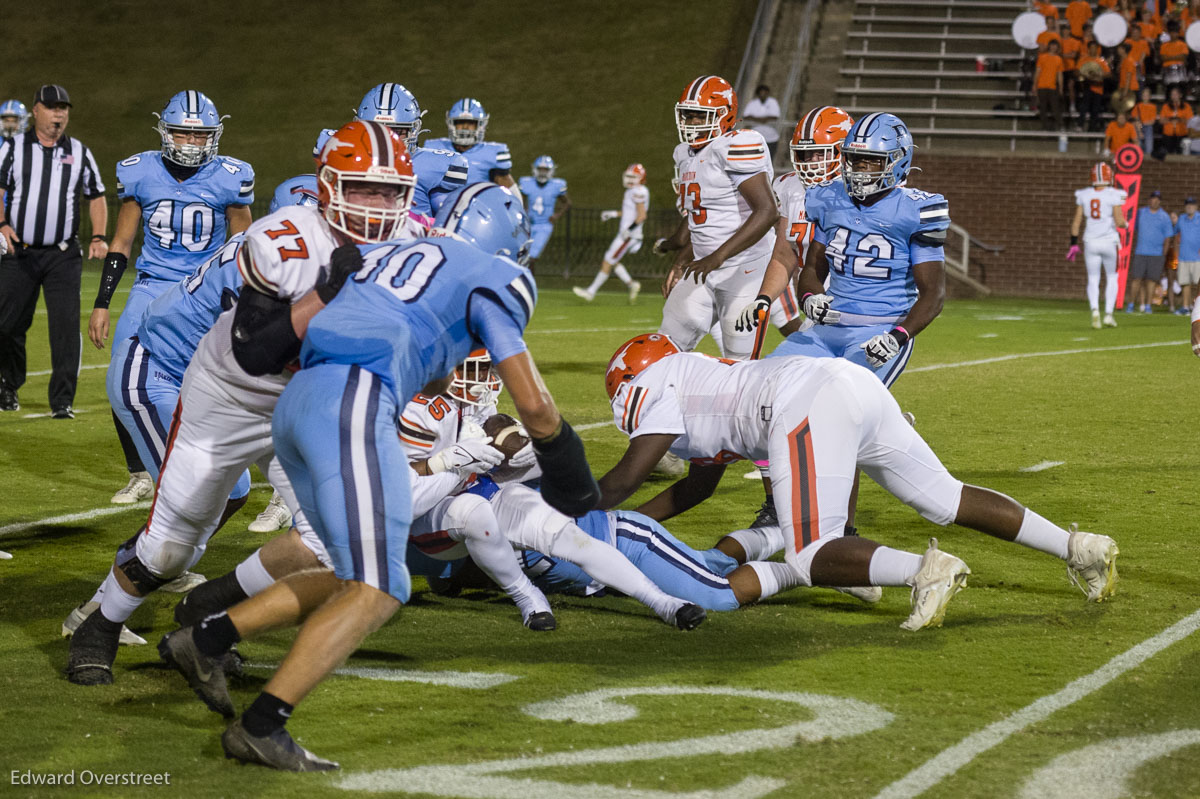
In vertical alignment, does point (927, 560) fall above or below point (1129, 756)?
above

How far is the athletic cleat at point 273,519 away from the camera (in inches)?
242

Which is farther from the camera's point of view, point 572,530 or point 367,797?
point 572,530

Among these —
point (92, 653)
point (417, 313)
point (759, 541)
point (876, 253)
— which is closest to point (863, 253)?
point (876, 253)

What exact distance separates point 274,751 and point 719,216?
5.07 m

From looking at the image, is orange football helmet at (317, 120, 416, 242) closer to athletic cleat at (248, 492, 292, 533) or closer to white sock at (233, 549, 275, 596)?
white sock at (233, 549, 275, 596)

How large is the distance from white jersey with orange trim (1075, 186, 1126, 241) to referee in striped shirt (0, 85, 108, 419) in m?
11.3

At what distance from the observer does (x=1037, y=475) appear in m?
7.53

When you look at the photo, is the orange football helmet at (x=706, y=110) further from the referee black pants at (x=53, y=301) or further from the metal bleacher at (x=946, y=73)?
the metal bleacher at (x=946, y=73)

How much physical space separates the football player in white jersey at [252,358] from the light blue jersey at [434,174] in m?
2.83

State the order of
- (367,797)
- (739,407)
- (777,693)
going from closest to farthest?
(367,797)
(777,693)
(739,407)

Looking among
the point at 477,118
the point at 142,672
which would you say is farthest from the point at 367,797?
the point at 477,118

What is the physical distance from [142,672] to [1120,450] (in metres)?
5.93

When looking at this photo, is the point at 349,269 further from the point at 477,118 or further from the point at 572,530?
the point at 477,118

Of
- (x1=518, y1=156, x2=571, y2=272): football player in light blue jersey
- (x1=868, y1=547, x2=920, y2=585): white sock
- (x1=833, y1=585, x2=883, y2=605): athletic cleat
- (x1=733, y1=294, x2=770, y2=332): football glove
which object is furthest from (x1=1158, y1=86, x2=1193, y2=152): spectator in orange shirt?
(x1=868, y1=547, x2=920, y2=585): white sock
